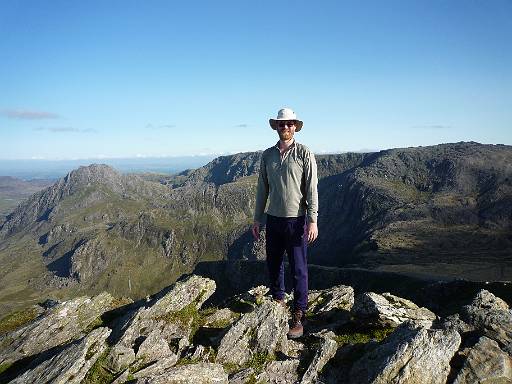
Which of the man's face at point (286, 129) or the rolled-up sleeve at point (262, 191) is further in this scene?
the rolled-up sleeve at point (262, 191)

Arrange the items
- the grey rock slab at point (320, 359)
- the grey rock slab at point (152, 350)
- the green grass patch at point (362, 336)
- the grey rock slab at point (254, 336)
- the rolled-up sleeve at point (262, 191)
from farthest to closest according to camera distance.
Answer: the rolled-up sleeve at point (262, 191) → the green grass patch at point (362, 336) → the grey rock slab at point (152, 350) → the grey rock slab at point (254, 336) → the grey rock slab at point (320, 359)

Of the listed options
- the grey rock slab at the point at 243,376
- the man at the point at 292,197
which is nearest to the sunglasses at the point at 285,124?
the man at the point at 292,197

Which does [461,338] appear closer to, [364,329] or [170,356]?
[364,329]

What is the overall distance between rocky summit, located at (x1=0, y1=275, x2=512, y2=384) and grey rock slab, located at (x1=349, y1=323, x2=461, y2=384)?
0.03 metres

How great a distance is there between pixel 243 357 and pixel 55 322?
14.2 meters

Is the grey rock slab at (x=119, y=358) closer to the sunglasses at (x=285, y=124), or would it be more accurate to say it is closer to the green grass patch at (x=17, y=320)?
the sunglasses at (x=285, y=124)

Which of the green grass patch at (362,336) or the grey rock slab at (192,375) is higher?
the grey rock slab at (192,375)

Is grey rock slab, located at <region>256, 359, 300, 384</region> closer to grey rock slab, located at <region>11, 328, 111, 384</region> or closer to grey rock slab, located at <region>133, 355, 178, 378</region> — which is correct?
grey rock slab, located at <region>133, 355, 178, 378</region>

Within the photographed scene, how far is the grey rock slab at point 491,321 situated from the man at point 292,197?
6.53 metres

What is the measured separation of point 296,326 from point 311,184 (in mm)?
5826

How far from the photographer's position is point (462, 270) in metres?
200

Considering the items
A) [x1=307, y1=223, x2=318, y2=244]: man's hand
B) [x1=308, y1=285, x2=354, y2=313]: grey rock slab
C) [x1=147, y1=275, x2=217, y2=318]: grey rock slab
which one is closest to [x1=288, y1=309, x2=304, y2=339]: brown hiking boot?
[x1=307, y1=223, x2=318, y2=244]: man's hand

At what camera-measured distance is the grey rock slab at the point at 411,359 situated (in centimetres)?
1209

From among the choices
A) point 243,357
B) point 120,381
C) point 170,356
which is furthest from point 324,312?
point 120,381
